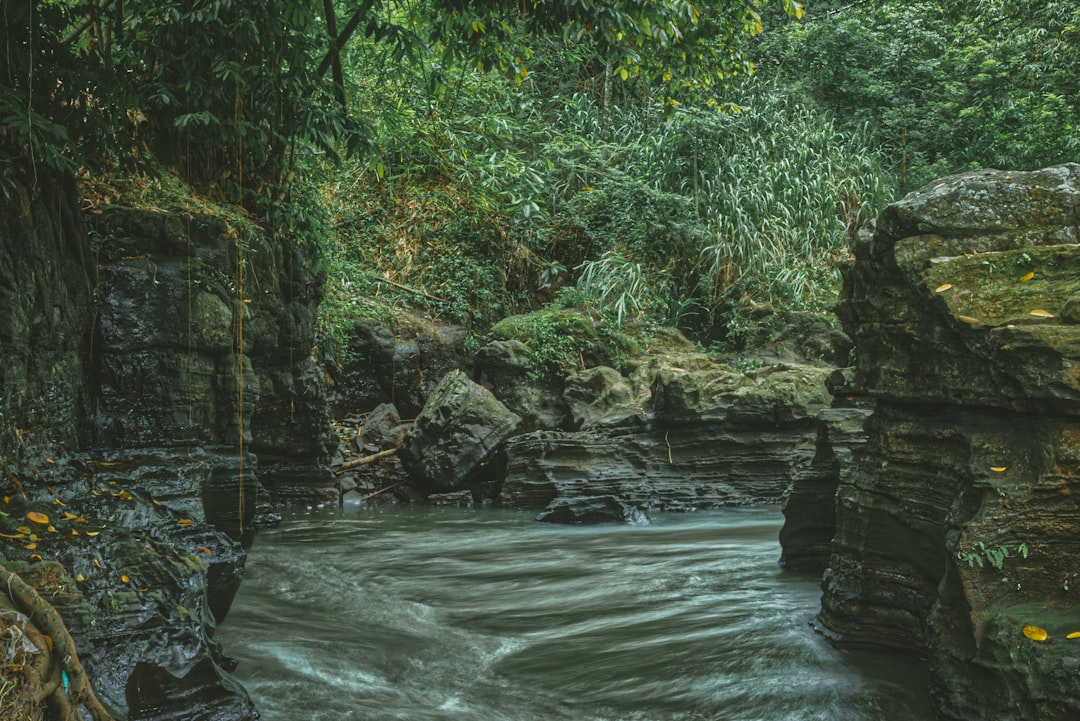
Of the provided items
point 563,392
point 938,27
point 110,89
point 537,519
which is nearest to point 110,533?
point 110,89

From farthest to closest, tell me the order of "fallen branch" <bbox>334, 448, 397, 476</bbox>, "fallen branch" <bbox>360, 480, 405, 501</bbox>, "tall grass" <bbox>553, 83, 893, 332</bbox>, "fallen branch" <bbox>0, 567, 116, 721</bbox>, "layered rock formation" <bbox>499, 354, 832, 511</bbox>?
"tall grass" <bbox>553, 83, 893, 332</bbox> → "fallen branch" <bbox>334, 448, 397, 476</bbox> → "fallen branch" <bbox>360, 480, 405, 501</bbox> → "layered rock formation" <bbox>499, 354, 832, 511</bbox> → "fallen branch" <bbox>0, 567, 116, 721</bbox>

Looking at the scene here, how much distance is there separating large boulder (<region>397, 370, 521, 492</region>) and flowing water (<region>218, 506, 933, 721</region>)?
190 centimetres

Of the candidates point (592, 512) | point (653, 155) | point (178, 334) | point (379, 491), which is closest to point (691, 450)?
point (592, 512)

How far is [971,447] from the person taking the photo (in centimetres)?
422

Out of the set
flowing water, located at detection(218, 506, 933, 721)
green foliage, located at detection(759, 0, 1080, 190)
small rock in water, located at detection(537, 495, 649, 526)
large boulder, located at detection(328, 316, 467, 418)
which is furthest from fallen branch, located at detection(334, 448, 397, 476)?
green foliage, located at detection(759, 0, 1080, 190)

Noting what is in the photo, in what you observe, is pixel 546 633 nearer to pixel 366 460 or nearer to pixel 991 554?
pixel 991 554

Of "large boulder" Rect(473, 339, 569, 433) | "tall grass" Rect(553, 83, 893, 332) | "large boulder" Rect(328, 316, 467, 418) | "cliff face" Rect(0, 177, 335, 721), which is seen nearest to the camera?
"cliff face" Rect(0, 177, 335, 721)

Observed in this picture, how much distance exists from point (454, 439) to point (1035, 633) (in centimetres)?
834

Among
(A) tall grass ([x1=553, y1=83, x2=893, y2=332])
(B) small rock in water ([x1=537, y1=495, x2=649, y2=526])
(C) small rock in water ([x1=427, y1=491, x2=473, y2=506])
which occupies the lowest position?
(B) small rock in water ([x1=537, y1=495, x2=649, y2=526])

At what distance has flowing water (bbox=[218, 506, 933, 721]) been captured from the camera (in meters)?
4.65

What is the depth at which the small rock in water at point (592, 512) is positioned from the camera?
10.1 meters

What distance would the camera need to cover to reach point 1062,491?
386 cm

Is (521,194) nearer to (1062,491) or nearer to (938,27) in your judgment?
(938,27)

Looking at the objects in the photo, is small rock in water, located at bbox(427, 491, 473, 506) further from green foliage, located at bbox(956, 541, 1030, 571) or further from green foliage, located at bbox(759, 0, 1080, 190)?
green foliage, located at bbox(759, 0, 1080, 190)
